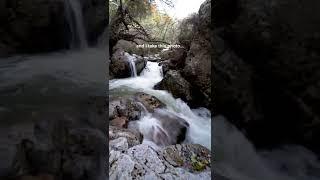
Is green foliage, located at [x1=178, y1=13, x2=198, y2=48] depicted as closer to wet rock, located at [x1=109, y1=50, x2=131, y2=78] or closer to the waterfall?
wet rock, located at [x1=109, y1=50, x2=131, y2=78]

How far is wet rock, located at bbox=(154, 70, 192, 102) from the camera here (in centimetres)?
462

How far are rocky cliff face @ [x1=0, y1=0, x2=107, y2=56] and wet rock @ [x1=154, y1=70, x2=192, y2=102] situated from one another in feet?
9.18

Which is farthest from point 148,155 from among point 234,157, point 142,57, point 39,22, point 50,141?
point 142,57

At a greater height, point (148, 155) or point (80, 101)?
point (80, 101)

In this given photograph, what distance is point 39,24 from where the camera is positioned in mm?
1729

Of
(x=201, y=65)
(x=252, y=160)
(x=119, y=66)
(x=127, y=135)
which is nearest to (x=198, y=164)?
(x=127, y=135)

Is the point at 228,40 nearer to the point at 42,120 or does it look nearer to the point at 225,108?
the point at 225,108

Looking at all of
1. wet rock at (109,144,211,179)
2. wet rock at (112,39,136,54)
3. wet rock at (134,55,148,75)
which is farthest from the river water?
wet rock at (112,39,136,54)

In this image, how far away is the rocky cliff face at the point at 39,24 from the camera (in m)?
1.58

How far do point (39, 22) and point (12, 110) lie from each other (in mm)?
507

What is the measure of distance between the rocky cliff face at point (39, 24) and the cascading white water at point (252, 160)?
1.00 metres

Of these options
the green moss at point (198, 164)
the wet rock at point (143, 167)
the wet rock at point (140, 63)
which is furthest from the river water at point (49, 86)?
the wet rock at point (140, 63)

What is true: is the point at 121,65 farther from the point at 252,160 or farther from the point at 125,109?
the point at 252,160

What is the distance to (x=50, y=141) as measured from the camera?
1654mm
